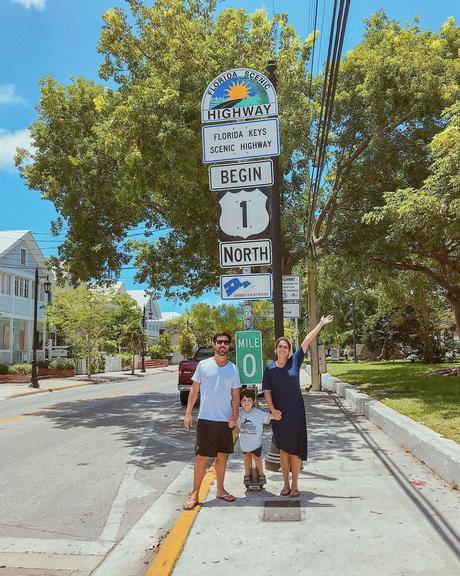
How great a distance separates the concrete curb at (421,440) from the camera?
6773mm

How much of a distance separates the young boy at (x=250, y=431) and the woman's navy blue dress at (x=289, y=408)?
9.0 inches

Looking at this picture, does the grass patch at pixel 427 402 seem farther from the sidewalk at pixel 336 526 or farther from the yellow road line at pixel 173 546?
the yellow road line at pixel 173 546

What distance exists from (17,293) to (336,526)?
3977 centimetres

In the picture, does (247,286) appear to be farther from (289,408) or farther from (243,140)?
(243,140)

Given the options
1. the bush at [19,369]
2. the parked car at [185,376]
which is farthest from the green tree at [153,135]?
the bush at [19,369]

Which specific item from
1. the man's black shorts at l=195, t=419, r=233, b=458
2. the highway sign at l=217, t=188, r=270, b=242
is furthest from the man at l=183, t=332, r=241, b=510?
the highway sign at l=217, t=188, r=270, b=242

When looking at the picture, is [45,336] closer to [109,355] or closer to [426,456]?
[109,355]

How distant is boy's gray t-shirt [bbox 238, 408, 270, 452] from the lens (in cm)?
638

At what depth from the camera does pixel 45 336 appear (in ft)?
158

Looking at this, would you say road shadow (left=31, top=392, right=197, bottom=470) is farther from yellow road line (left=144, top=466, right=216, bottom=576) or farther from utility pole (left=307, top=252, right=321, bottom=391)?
utility pole (left=307, top=252, right=321, bottom=391)

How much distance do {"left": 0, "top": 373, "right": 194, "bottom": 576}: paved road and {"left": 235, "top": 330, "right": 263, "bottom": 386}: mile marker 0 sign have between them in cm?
181

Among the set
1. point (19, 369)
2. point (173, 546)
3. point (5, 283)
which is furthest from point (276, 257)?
point (5, 283)

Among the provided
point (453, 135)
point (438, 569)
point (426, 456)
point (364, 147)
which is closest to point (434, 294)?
point (364, 147)

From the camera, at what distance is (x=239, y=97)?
741cm
